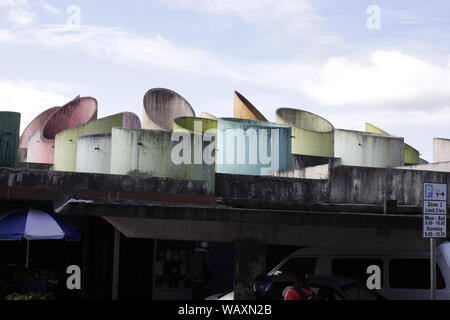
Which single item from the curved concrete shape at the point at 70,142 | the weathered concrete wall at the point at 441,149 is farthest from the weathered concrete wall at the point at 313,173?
the weathered concrete wall at the point at 441,149

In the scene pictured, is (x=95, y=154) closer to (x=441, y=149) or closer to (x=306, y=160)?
(x=306, y=160)

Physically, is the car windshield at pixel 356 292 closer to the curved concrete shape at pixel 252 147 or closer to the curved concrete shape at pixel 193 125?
the curved concrete shape at pixel 252 147

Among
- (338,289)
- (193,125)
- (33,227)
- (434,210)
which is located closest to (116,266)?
(33,227)

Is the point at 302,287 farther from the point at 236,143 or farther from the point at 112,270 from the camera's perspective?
the point at 236,143

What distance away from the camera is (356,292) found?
A: 11.8 metres

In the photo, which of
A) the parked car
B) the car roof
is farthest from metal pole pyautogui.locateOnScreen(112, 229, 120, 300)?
the car roof

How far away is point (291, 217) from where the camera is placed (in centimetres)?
1325

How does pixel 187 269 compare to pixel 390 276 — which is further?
pixel 187 269

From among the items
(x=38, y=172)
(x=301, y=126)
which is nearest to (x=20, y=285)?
(x=38, y=172)

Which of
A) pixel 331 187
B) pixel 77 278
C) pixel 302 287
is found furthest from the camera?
pixel 331 187

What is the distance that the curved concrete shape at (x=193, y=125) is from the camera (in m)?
30.9

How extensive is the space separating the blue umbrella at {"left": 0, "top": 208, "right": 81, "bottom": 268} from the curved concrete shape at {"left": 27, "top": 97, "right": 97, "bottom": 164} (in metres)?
21.1

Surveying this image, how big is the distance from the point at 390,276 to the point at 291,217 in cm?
219

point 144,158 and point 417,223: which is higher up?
point 144,158
